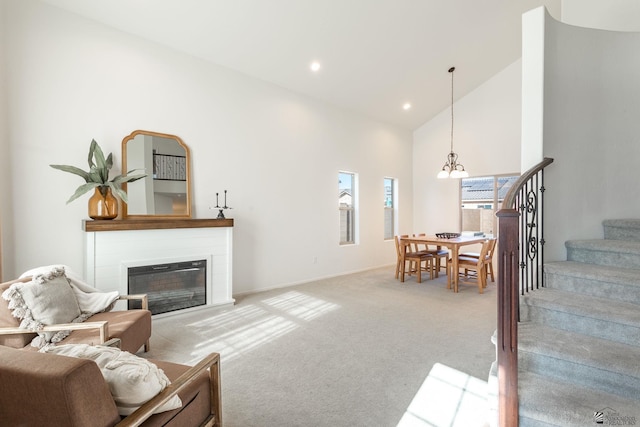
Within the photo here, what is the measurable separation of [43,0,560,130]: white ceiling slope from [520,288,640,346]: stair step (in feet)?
12.7

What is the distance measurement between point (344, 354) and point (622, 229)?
2808mm

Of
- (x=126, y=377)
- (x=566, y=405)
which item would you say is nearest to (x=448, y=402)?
(x=566, y=405)

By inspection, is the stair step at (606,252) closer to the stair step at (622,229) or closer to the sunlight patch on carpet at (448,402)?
the stair step at (622,229)

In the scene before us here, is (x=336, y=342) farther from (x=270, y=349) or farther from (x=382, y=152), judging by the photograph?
(x=382, y=152)

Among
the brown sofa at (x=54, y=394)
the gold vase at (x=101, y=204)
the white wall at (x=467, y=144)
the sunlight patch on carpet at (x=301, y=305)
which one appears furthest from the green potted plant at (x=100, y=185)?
the white wall at (x=467, y=144)

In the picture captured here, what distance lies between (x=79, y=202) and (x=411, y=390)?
12.7 feet

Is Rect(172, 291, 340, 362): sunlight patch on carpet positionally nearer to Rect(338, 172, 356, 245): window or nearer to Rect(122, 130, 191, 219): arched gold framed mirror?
Rect(122, 130, 191, 219): arched gold framed mirror

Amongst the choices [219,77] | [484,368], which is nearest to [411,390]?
[484,368]

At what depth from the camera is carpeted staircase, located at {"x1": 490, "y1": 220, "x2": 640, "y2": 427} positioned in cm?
162

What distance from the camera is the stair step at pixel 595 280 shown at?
2170mm

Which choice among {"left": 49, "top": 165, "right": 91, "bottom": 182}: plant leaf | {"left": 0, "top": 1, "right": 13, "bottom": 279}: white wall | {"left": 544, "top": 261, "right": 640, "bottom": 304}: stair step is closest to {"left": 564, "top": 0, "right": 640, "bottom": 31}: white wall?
{"left": 544, "top": 261, "right": 640, "bottom": 304}: stair step

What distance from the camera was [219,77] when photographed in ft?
15.1

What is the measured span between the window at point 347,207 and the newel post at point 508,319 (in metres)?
4.85

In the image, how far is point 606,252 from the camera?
2.59 m
